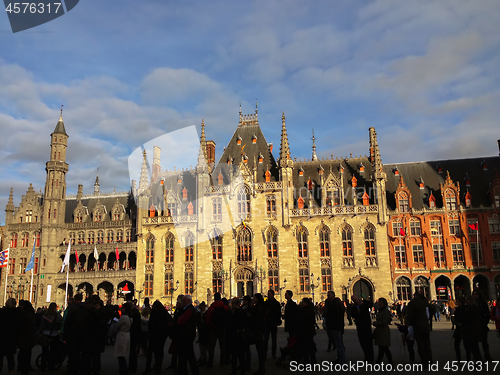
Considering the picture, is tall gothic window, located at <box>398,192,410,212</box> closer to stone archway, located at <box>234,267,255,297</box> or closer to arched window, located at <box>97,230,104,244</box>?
stone archway, located at <box>234,267,255,297</box>

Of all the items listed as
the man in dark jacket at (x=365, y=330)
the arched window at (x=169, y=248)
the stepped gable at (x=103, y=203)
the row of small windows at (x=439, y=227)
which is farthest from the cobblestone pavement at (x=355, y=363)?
the stepped gable at (x=103, y=203)

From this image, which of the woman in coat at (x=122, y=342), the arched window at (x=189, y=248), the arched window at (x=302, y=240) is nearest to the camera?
the woman in coat at (x=122, y=342)

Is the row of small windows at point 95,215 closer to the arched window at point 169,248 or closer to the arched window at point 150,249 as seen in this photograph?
the arched window at point 150,249

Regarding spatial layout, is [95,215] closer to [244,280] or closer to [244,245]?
[244,245]

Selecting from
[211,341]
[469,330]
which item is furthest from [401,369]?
[211,341]

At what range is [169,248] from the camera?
2052 inches

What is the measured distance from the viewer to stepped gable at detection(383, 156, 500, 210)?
48.8 metres

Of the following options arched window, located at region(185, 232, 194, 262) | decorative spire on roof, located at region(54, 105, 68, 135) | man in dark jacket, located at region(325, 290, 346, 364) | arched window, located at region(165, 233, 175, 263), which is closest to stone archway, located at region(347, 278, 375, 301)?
arched window, located at region(185, 232, 194, 262)

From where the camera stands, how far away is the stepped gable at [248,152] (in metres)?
52.9

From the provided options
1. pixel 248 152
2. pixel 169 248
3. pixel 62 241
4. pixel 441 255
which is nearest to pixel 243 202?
pixel 248 152

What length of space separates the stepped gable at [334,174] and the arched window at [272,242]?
565 centimetres

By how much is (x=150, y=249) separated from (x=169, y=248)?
8.49ft

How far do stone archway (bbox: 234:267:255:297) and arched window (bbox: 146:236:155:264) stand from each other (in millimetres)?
10750

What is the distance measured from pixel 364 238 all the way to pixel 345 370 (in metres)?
36.7
